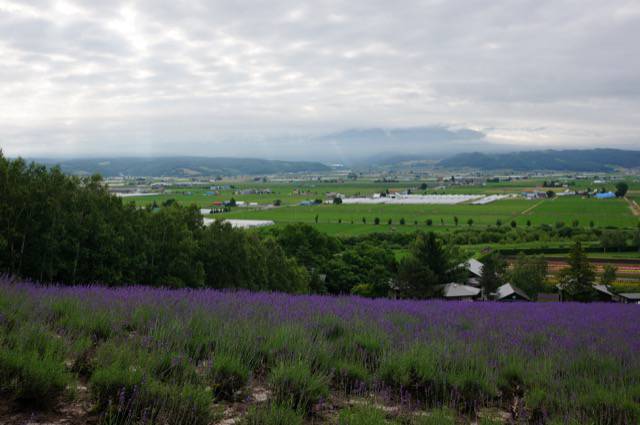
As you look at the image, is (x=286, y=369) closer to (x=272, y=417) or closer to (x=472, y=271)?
(x=272, y=417)

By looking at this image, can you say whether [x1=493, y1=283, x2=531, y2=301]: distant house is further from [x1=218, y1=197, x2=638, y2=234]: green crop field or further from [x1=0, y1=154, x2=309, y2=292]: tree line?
[x1=218, y1=197, x2=638, y2=234]: green crop field

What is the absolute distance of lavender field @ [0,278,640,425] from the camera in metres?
4.25

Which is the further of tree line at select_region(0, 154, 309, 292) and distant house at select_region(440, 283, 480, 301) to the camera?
distant house at select_region(440, 283, 480, 301)

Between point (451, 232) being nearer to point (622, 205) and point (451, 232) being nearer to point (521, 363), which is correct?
point (622, 205)

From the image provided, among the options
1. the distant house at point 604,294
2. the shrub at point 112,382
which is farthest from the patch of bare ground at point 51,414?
the distant house at point 604,294

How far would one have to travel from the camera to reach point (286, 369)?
4.93 m

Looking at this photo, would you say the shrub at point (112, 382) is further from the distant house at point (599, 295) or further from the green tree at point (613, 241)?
the green tree at point (613, 241)

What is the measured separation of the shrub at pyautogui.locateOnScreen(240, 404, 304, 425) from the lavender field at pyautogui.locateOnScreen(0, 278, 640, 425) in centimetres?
1

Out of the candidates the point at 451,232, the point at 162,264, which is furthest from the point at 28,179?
the point at 451,232

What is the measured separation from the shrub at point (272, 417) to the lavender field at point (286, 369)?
1cm

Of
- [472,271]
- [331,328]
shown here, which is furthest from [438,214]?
[331,328]

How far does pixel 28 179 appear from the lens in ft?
55.9

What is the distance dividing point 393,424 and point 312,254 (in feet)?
160

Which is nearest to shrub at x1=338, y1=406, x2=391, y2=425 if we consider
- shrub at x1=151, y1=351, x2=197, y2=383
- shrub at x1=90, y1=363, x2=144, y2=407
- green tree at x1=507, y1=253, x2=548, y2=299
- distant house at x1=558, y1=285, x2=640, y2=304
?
shrub at x1=151, y1=351, x2=197, y2=383
